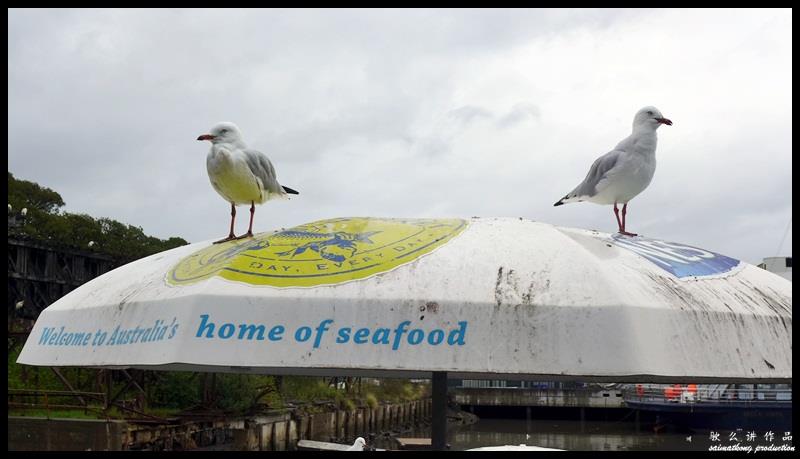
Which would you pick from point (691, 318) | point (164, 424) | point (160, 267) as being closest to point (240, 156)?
point (160, 267)

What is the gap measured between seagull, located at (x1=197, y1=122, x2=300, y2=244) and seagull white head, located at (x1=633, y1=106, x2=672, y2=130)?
158 inches

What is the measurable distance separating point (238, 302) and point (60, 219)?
47.4 metres

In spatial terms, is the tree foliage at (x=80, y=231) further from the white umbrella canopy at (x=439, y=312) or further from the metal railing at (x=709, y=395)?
Answer: the white umbrella canopy at (x=439, y=312)

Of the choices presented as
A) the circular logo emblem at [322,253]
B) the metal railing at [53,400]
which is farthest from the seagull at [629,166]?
the metal railing at [53,400]

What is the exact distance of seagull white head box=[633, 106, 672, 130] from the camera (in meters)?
9.07

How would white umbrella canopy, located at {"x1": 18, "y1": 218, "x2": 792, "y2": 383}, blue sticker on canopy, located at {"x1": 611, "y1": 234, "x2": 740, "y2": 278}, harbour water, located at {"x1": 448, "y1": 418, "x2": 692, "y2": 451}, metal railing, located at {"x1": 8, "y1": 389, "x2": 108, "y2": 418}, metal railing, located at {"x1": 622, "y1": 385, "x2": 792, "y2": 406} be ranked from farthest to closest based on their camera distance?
metal railing, located at {"x1": 622, "y1": 385, "x2": 792, "y2": 406}, harbour water, located at {"x1": 448, "y1": 418, "x2": 692, "y2": 451}, metal railing, located at {"x1": 8, "y1": 389, "x2": 108, "y2": 418}, blue sticker on canopy, located at {"x1": 611, "y1": 234, "x2": 740, "y2": 278}, white umbrella canopy, located at {"x1": 18, "y1": 218, "x2": 792, "y2": 383}

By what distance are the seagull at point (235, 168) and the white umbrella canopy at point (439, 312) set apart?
1470mm

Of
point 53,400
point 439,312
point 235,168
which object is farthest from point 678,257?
point 53,400

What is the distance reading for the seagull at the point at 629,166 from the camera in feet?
29.2

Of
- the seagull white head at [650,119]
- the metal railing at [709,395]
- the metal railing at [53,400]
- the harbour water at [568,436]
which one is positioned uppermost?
the seagull white head at [650,119]

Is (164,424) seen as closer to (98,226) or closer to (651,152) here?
(651,152)

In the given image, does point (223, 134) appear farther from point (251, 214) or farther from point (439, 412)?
point (439, 412)

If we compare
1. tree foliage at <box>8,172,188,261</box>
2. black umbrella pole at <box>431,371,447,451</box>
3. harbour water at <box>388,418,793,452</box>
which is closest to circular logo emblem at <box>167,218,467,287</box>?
black umbrella pole at <box>431,371,447,451</box>

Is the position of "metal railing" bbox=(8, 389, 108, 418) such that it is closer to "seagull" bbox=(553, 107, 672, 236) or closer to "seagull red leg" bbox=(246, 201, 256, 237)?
"seagull red leg" bbox=(246, 201, 256, 237)
